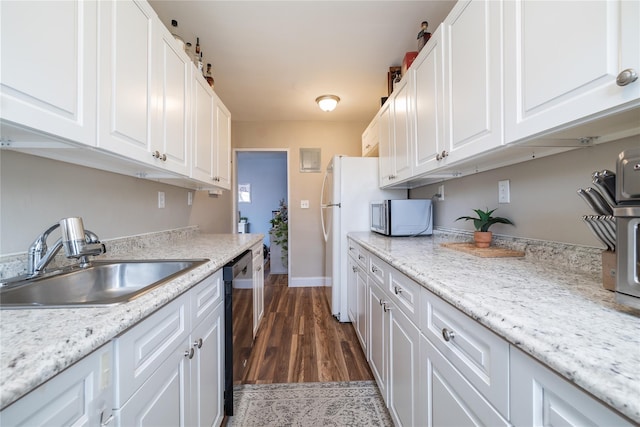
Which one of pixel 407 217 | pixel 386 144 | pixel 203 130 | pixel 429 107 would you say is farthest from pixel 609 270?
pixel 203 130

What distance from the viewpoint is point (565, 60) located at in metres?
0.73

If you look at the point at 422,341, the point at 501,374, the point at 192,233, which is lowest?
the point at 422,341

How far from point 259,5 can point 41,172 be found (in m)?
1.52

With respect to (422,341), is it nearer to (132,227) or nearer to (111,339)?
(111,339)

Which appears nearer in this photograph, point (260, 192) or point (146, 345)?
point (146, 345)

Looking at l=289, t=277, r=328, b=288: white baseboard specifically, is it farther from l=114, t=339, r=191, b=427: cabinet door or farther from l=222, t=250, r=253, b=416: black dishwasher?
l=114, t=339, r=191, b=427: cabinet door

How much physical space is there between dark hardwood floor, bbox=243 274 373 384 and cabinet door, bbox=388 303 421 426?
21.9 inches

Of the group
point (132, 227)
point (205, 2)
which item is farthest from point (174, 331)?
point (205, 2)

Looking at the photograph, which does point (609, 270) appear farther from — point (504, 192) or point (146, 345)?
point (146, 345)

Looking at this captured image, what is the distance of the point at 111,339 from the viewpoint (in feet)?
1.90

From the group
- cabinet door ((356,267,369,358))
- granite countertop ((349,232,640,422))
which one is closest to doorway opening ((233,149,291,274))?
cabinet door ((356,267,369,358))

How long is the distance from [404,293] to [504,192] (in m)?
0.83

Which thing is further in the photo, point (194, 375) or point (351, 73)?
point (351, 73)

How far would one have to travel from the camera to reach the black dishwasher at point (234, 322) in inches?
53.7
